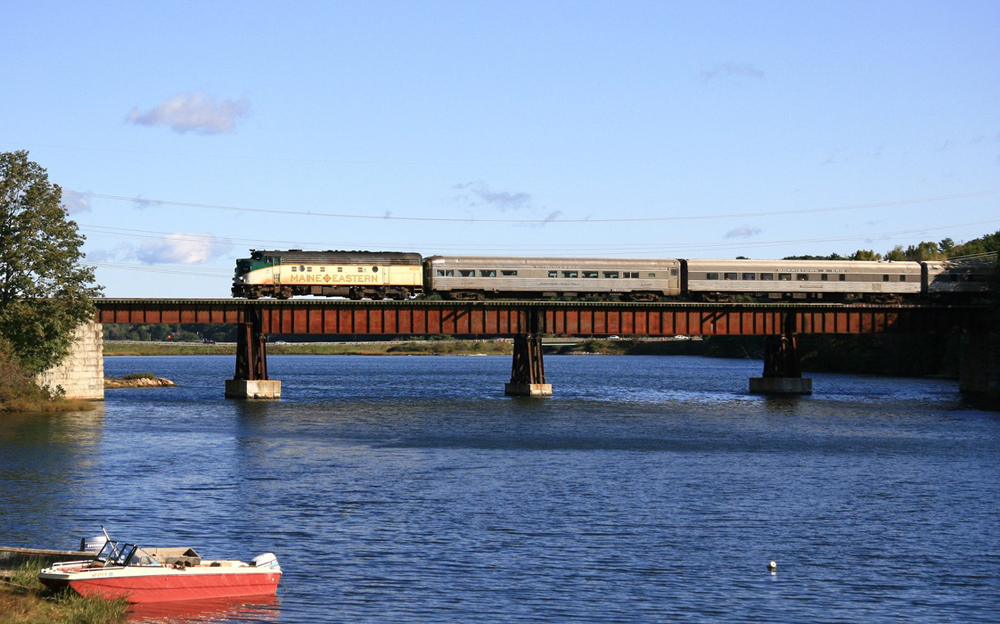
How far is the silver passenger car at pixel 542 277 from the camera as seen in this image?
91.6 m

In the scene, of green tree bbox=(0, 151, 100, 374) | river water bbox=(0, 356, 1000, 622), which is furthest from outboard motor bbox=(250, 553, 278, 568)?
green tree bbox=(0, 151, 100, 374)

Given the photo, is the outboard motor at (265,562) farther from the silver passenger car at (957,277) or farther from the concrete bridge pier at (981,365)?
the concrete bridge pier at (981,365)

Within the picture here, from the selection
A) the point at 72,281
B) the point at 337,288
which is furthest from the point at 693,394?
the point at 72,281

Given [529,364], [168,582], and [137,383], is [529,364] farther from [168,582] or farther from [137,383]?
[168,582]

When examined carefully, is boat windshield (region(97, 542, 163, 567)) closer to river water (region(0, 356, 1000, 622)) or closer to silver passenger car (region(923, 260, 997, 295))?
river water (region(0, 356, 1000, 622))

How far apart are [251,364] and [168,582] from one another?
63788 millimetres

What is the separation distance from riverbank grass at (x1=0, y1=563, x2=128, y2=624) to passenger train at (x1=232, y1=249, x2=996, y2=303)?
209ft

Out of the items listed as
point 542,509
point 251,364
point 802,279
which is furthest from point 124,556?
point 802,279

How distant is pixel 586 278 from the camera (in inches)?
3671

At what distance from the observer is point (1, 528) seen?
3459cm

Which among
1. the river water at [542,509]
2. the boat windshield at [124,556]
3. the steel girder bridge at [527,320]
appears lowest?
the river water at [542,509]

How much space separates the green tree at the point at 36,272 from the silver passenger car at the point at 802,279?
48.8 meters

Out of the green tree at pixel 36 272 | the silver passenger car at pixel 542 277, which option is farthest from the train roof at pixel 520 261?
the green tree at pixel 36 272

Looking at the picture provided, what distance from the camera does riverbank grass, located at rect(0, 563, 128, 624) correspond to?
2375cm
